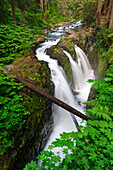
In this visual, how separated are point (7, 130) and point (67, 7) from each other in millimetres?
37609

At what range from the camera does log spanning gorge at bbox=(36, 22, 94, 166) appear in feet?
14.9

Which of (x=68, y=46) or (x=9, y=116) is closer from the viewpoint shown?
(x=9, y=116)

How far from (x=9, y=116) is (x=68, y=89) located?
15.2 ft

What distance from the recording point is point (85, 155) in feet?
4.39

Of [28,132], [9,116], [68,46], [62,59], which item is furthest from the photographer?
[68,46]

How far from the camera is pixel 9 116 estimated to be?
6.98ft

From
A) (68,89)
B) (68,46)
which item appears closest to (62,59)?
(68,46)

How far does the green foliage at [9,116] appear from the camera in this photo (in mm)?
1913

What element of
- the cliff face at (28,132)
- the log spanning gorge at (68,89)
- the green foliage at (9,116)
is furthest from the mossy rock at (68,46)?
the green foliage at (9,116)

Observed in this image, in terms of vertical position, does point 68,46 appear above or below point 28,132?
above

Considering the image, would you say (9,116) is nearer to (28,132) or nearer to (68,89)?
(28,132)

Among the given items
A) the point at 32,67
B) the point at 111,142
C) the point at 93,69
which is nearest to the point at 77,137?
the point at 111,142

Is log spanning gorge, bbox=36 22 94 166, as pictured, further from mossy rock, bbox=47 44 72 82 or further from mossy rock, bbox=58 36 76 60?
mossy rock, bbox=58 36 76 60

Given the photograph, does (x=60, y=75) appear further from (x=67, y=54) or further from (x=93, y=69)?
(x=93, y=69)
